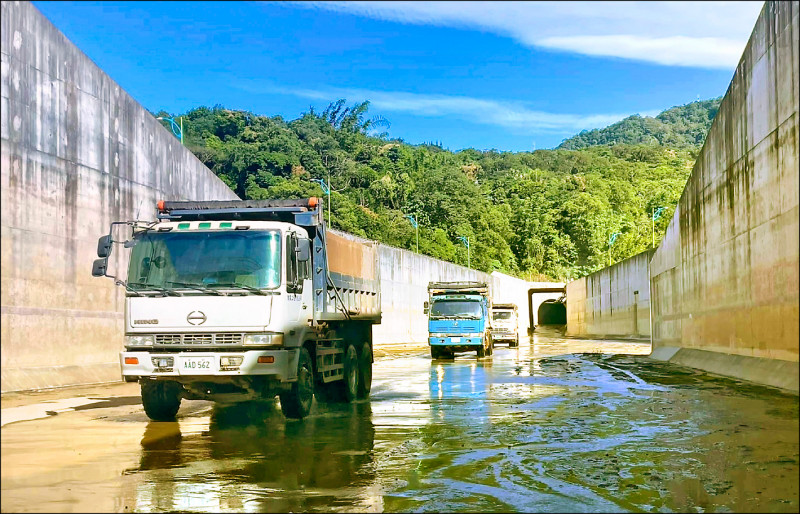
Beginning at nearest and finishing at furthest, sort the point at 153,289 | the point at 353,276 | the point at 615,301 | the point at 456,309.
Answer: the point at 153,289 → the point at 353,276 → the point at 456,309 → the point at 615,301

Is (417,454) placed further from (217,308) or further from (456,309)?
(456,309)

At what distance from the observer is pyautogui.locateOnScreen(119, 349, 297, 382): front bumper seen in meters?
12.7

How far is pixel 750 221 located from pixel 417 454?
38.3 ft

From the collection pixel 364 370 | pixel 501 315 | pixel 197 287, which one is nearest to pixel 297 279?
pixel 197 287

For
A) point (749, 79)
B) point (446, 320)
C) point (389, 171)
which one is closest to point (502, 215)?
point (389, 171)

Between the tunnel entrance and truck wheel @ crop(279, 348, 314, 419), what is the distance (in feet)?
418

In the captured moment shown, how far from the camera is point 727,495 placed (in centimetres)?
800

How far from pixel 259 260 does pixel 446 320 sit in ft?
82.6

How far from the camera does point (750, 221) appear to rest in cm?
1922

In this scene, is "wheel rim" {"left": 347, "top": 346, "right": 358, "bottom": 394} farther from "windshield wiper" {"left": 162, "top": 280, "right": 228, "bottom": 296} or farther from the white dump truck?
"windshield wiper" {"left": 162, "top": 280, "right": 228, "bottom": 296}

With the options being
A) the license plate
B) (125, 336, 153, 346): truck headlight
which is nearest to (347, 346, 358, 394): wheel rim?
the license plate

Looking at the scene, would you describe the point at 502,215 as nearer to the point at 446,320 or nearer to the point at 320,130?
the point at 320,130

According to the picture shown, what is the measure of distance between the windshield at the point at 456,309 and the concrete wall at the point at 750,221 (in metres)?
11.2

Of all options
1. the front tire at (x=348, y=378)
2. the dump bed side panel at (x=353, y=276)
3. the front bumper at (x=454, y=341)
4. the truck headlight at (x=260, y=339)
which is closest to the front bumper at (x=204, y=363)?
the truck headlight at (x=260, y=339)
